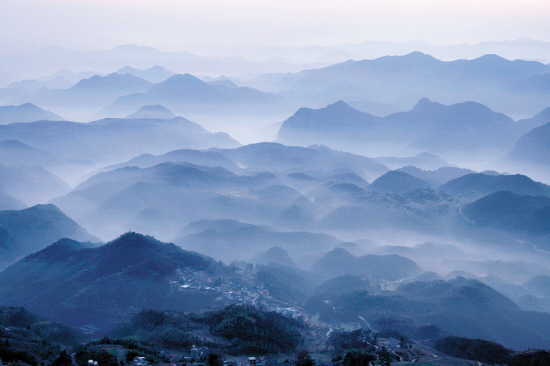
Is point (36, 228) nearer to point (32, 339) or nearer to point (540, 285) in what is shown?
point (32, 339)

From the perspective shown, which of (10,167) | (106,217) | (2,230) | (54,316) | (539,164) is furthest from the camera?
(539,164)

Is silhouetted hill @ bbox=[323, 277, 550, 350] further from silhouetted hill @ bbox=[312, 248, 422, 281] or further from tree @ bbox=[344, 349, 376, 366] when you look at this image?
tree @ bbox=[344, 349, 376, 366]

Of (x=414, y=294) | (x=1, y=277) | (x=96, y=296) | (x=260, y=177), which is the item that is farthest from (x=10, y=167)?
(x=414, y=294)

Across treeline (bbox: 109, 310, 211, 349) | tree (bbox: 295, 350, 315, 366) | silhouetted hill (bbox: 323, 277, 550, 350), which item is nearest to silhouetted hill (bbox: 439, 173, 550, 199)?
silhouetted hill (bbox: 323, 277, 550, 350)

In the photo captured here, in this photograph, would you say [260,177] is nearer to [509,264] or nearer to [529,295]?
[509,264]

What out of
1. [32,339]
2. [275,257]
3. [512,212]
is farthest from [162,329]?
[512,212]

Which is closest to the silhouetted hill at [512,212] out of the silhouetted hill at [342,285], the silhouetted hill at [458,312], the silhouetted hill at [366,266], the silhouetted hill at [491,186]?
the silhouetted hill at [491,186]
